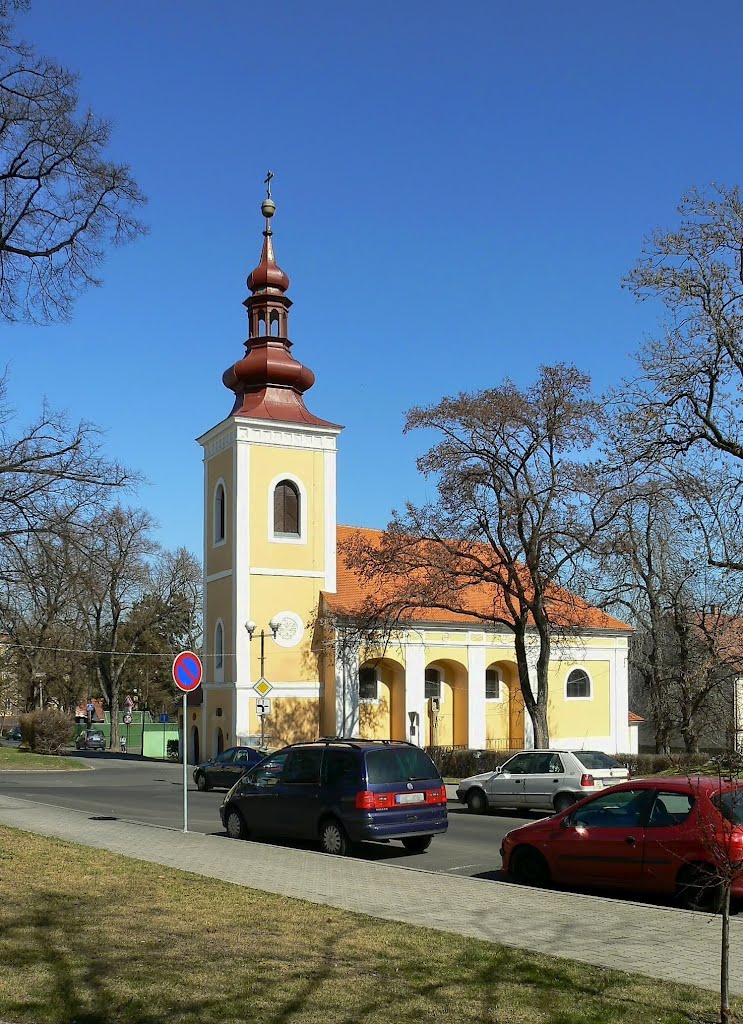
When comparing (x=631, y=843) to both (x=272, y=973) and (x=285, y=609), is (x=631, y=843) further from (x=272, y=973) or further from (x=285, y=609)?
(x=285, y=609)

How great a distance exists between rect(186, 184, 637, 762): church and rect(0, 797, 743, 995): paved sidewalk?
29187 mm

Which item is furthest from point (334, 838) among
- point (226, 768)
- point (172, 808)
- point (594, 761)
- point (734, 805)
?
point (226, 768)

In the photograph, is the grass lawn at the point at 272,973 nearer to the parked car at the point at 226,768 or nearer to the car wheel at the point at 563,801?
the car wheel at the point at 563,801

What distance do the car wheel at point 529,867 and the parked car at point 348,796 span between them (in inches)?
103

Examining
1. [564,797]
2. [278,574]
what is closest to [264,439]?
[278,574]

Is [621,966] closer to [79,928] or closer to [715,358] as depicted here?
[79,928]

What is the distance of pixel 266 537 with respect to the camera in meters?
47.3

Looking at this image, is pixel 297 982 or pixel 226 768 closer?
pixel 297 982

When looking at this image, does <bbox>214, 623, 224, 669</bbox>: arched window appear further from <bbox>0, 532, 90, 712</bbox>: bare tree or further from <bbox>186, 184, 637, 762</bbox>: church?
<bbox>0, 532, 90, 712</bbox>: bare tree

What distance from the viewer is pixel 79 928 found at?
868cm

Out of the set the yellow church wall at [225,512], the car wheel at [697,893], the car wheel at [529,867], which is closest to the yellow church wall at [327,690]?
the yellow church wall at [225,512]

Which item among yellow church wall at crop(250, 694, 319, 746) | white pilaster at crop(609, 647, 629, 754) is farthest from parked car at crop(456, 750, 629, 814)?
white pilaster at crop(609, 647, 629, 754)

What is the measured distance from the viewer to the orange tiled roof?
46938 millimetres

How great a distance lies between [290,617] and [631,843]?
3634 centimetres
